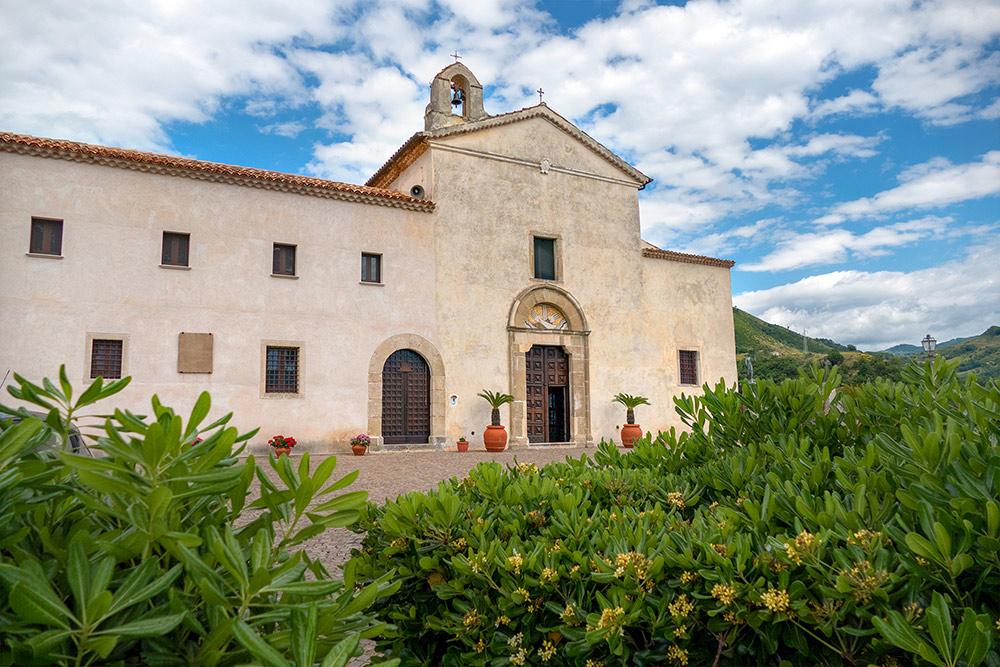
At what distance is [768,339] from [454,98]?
7039cm

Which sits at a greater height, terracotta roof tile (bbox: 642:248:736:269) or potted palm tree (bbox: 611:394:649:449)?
terracotta roof tile (bbox: 642:248:736:269)

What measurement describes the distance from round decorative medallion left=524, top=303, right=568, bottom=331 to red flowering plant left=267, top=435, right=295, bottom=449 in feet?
25.8

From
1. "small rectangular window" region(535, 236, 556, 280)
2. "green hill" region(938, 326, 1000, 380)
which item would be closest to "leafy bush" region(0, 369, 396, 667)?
"small rectangular window" region(535, 236, 556, 280)

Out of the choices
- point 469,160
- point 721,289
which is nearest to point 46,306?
point 469,160

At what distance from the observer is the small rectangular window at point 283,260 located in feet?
54.0

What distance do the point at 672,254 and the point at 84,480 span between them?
22826 millimetres

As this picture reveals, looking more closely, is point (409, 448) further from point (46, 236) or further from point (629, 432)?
point (46, 236)

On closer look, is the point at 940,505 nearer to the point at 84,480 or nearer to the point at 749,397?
the point at 749,397

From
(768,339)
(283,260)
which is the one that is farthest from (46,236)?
(768,339)

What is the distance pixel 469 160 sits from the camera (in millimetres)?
19234

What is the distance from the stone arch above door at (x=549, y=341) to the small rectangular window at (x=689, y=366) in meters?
4.40

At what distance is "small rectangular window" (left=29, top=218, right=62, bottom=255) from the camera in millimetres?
14000

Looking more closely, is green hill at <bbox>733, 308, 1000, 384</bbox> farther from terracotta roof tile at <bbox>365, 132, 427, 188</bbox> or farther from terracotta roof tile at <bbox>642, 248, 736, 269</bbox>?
terracotta roof tile at <bbox>365, 132, 427, 188</bbox>

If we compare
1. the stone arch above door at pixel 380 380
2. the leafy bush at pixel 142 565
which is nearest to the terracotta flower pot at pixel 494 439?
the stone arch above door at pixel 380 380
